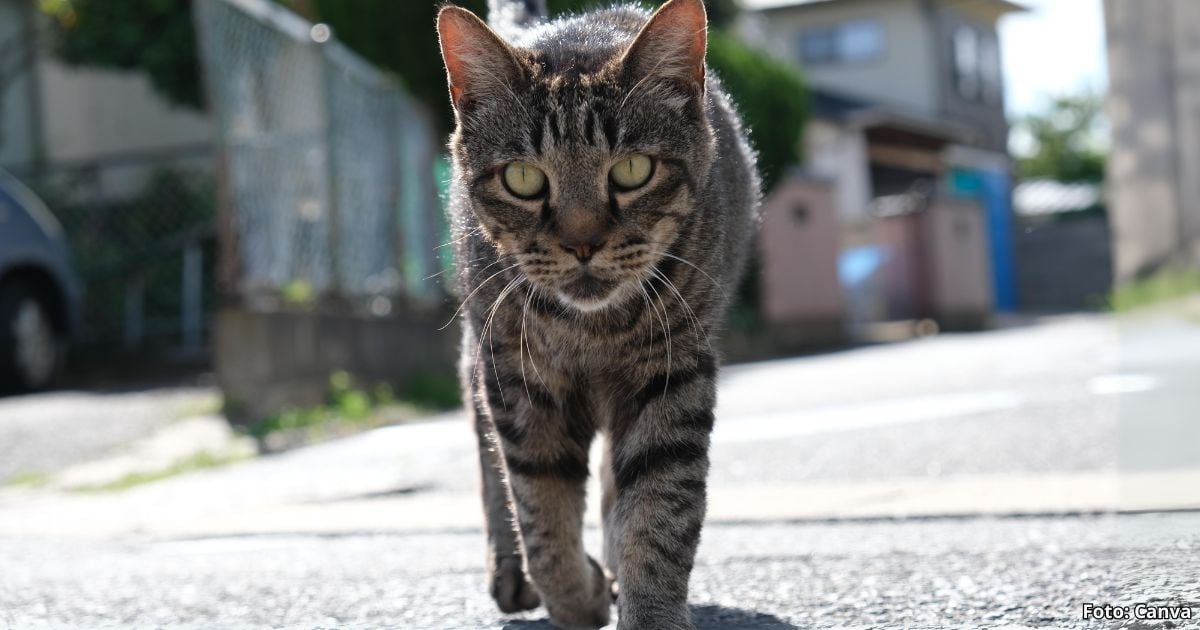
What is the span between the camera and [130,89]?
52.8 feet

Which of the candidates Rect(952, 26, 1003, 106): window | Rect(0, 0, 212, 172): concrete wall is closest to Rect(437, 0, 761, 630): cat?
Rect(0, 0, 212, 172): concrete wall

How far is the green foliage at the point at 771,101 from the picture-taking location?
1438cm

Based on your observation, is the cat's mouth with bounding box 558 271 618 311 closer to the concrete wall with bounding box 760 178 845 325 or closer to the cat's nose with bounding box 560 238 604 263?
the cat's nose with bounding box 560 238 604 263

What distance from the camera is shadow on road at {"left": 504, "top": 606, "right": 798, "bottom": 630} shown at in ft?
7.84

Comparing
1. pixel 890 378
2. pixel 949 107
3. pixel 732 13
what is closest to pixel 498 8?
pixel 890 378

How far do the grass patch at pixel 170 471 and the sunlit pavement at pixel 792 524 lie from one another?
0.18 meters

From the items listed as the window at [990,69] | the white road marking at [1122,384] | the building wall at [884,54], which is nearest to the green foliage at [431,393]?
the white road marking at [1122,384]

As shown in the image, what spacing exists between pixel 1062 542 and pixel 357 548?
6.83 ft

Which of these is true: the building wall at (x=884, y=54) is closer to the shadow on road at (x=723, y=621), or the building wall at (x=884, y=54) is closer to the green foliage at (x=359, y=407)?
the green foliage at (x=359, y=407)

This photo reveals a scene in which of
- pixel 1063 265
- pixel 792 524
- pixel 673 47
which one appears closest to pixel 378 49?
pixel 792 524

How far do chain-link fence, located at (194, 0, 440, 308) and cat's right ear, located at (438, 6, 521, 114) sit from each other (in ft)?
14.8

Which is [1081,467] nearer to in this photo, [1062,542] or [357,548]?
[1062,542]

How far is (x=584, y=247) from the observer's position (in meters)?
2.41

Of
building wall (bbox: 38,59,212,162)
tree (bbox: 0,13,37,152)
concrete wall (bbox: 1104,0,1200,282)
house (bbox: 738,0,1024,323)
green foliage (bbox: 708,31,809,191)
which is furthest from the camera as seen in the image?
house (bbox: 738,0,1024,323)
